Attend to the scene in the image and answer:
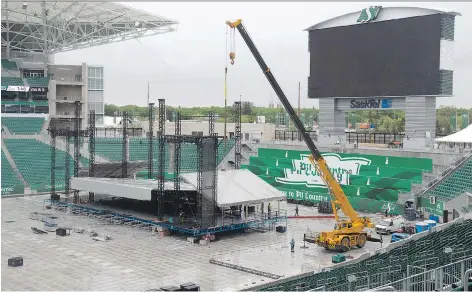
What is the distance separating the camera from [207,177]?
3650cm

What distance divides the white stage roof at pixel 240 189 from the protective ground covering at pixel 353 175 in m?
11.8

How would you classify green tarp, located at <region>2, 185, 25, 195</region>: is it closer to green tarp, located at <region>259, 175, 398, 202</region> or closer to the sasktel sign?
green tarp, located at <region>259, 175, 398, 202</region>

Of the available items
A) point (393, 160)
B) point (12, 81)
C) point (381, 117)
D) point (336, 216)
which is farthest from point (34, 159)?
point (381, 117)

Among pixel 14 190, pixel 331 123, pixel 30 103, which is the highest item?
pixel 30 103

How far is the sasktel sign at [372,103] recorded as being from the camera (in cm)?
4917

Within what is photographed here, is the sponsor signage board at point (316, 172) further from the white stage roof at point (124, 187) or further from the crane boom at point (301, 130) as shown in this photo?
the white stage roof at point (124, 187)

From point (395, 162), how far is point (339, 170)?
17.4 ft

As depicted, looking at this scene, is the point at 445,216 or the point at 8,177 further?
the point at 8,177

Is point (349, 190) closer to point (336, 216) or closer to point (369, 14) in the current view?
point (369, 14)

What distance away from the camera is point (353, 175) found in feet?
165

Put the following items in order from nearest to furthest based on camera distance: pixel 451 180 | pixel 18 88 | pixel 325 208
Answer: pixel 451 180 < pixel 325 208 < pixel 18 88

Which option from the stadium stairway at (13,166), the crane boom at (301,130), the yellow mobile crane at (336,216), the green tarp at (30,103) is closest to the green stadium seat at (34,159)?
the stadium stairway at (13,166)

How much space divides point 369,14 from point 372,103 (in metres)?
7.32

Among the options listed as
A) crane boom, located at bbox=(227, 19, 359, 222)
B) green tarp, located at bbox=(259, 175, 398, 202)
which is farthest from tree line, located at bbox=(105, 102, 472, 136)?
crane boom, located at bbox=(227, 19, 359, 222)
